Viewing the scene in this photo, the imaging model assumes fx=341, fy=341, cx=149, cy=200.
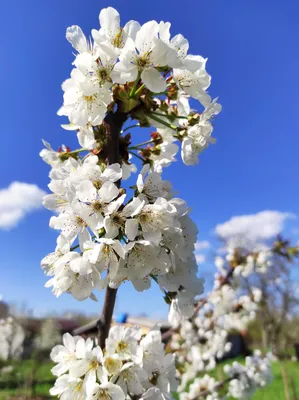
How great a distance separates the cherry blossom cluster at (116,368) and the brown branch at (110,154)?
0.04 m

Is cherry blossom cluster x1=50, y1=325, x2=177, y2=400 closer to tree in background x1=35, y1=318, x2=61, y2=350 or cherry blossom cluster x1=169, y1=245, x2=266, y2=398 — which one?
cherry blossom cluster x1=169, y1=245, x2=266, y2=398

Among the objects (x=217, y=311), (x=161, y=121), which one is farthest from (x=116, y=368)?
(x=217, y=311)

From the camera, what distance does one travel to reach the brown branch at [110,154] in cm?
98

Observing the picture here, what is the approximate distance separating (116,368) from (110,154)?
1.93ft

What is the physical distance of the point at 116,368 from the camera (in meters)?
0.90

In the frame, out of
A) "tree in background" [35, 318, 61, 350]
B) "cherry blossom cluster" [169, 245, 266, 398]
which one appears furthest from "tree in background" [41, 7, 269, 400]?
"tree in background" [35, 318, 61, 350]

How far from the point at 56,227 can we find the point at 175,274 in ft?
1.12

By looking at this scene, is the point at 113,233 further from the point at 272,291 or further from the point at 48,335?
the point at 272,291

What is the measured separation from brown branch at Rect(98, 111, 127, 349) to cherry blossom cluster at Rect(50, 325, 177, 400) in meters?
0.04

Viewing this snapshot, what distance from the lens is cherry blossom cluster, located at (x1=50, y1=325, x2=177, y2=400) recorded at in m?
0.88

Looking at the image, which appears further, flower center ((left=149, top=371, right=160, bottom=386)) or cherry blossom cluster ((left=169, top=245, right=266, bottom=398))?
cherry blossom cluster ((left=169, top=245, right=266, bottom=398))

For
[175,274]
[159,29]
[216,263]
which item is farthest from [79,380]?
[216,263]

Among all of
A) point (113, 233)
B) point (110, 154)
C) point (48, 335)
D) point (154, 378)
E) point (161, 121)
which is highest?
point (48, 335)

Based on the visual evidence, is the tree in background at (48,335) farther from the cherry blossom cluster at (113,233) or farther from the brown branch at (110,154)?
the cherry blossom cluster at (113,233)
